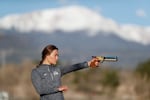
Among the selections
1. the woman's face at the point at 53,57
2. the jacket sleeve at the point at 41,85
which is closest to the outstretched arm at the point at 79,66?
the woman's face at the point at 53,57

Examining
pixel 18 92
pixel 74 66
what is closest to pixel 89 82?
pixel 18 92

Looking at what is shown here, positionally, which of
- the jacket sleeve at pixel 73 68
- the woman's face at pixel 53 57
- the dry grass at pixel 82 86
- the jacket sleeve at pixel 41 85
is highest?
the dry grass at pixel 82 86

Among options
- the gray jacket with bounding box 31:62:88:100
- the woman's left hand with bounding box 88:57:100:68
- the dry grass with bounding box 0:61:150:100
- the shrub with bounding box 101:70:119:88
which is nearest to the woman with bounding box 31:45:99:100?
the gray jacket with bounding box 31:62:88:100

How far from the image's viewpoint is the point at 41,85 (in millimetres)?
7668

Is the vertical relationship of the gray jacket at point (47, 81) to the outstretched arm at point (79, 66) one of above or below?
below

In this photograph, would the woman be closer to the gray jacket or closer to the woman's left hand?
the gray jacket

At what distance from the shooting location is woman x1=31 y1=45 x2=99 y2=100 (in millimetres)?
7617

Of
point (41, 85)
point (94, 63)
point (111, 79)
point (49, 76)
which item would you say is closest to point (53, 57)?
point (49, 76)

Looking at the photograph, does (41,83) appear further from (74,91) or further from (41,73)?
(74,91)

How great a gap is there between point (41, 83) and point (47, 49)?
0.41 m

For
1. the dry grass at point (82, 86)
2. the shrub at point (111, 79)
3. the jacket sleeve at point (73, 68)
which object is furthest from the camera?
the shrub at point (111, 79)

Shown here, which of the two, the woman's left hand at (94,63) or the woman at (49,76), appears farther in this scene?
the woman's left hand at (94,63)

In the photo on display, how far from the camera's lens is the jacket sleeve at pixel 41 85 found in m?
7.62

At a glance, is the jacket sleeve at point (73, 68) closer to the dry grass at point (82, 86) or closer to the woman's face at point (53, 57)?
the woman's face at point (53, 57)
